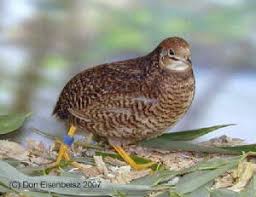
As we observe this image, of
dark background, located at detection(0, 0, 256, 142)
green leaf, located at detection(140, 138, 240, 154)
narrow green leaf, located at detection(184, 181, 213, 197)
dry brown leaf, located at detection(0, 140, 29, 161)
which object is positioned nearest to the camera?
narrow green leaf, located at detection(184, 181, 213, 197)

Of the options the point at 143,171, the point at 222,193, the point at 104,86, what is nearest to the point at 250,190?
the point at 222,193

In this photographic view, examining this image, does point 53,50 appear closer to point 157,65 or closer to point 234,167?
point 157,65

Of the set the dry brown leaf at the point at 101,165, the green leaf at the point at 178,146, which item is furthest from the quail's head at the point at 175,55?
the dry brown leaf at the point at 101,165

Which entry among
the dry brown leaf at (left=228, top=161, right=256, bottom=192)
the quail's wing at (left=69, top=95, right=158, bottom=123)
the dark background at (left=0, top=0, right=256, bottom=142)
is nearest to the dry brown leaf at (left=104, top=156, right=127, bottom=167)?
the quail's wing at (left=69, top=95, right=158, bottom=123)

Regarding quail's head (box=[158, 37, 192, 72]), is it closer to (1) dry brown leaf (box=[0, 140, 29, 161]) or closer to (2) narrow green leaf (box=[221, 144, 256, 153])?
(2) narrow green leaf (box=[221, 144, 256, 153])

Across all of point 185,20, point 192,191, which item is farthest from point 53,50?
point 192,191

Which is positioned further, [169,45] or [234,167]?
[169,45]

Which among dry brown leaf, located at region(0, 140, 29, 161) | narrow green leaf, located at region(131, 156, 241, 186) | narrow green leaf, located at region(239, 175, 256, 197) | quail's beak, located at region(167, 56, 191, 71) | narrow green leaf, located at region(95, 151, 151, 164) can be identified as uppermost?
quail's beak, located at region(167, 56, 191, 71)
